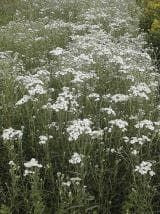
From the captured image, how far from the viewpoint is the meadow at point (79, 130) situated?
14.5 ft

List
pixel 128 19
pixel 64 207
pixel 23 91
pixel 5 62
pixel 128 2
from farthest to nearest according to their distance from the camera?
pixel 128 2 < pixel 128 19 < pixel 5 62 < pixel 23 91 < pixel 64 207

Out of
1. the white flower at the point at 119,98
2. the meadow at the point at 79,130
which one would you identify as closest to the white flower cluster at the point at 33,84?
the meadow at the point at 79,130

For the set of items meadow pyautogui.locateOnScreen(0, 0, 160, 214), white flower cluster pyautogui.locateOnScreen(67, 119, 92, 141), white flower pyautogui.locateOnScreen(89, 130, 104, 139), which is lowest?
meadow pyautogui.locateOnScreen(0, 0, 160, 214)

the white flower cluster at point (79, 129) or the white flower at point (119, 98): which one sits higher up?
the white flower cluster at point (79, 129)

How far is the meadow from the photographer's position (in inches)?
173

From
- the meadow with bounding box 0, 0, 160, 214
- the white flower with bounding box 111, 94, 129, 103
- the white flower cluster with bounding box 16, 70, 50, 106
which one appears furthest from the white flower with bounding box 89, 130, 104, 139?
the white flower cluster with bounding box 16, 70, 50, 106

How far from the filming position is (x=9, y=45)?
9.19 meters

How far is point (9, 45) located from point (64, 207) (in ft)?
17.8

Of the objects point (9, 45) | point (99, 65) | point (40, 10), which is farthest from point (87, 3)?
point (99, 65)

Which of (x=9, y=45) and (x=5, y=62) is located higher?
(x=5, y=62)

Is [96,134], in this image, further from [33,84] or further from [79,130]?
[33,84]

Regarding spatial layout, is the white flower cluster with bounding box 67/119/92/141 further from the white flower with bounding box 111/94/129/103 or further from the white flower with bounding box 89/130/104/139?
the white flower with bounding box 111/94/129/103

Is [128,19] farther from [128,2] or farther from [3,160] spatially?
[3,160]

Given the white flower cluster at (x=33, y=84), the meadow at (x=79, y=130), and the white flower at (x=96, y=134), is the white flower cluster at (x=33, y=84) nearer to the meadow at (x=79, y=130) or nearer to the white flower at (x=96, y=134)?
the meadow at (x=79, y=130)
